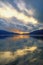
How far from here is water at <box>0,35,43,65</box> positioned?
2123mm

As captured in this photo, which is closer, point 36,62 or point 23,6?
point 36,62

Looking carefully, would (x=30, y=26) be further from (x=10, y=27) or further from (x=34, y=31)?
(x=10, y=27)

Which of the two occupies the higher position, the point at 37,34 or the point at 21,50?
the point at 37,34

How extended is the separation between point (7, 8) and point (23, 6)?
22 centimetres

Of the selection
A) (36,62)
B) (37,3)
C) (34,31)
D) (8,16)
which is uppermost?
(37,3)

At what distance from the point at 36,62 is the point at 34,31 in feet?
1.35

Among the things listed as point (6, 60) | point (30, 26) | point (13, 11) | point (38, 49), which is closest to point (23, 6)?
point (13, 11)

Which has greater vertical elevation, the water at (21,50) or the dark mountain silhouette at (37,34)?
the dark mountain silhouette at (37,34)

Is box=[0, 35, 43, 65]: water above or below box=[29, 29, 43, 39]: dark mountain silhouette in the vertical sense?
below

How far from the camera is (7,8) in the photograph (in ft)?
7.30

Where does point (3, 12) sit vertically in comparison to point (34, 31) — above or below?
above

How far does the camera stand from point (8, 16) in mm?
2238

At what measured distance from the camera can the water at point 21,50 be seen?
83.6 inches

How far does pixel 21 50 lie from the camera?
7.15 ft
